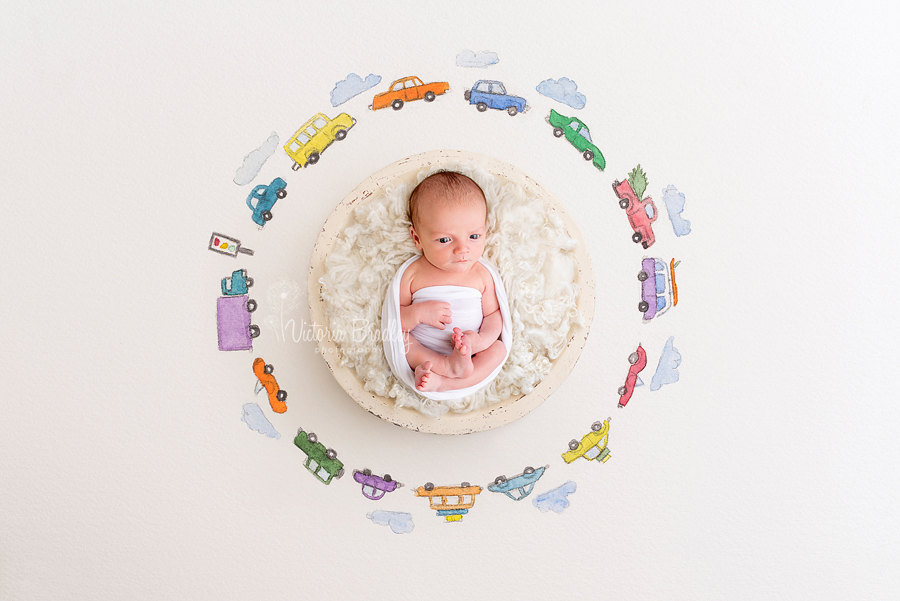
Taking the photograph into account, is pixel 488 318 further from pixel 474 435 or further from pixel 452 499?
pixel 452 499

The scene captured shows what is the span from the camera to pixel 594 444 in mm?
1811

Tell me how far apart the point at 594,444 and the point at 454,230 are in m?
0.88

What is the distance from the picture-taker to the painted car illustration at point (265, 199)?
176 centimetres

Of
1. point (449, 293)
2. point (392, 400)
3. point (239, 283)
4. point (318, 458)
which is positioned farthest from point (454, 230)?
point (318, 458)

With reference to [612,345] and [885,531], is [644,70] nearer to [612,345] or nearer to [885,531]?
[612,345]

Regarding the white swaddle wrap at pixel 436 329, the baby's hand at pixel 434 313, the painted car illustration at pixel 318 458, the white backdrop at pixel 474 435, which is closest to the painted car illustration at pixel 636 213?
the white backdrop at pixel 474 435

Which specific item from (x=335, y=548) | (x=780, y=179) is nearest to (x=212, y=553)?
(x=335, y=548)

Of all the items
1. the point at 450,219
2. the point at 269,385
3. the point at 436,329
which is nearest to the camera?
the point at 450,219

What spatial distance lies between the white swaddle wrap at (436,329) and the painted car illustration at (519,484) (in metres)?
0.44

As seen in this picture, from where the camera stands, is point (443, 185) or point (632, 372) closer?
point (443, 185)

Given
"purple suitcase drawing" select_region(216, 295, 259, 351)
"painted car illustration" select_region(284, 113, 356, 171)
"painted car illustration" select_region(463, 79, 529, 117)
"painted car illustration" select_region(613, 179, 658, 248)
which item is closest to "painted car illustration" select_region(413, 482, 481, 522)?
"purple suitcase drawing" select_region(216, 295, 259, 351)

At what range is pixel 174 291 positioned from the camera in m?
1.76

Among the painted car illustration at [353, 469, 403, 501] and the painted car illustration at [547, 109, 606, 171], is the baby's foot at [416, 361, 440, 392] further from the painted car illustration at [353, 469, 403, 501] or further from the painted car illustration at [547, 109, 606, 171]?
the painted car illustration at [547, 109, 606, 171]

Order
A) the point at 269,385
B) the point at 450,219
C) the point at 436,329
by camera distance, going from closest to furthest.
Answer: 1. the point at 450,219
2. the point at 436,329
3. the point at 269,385
